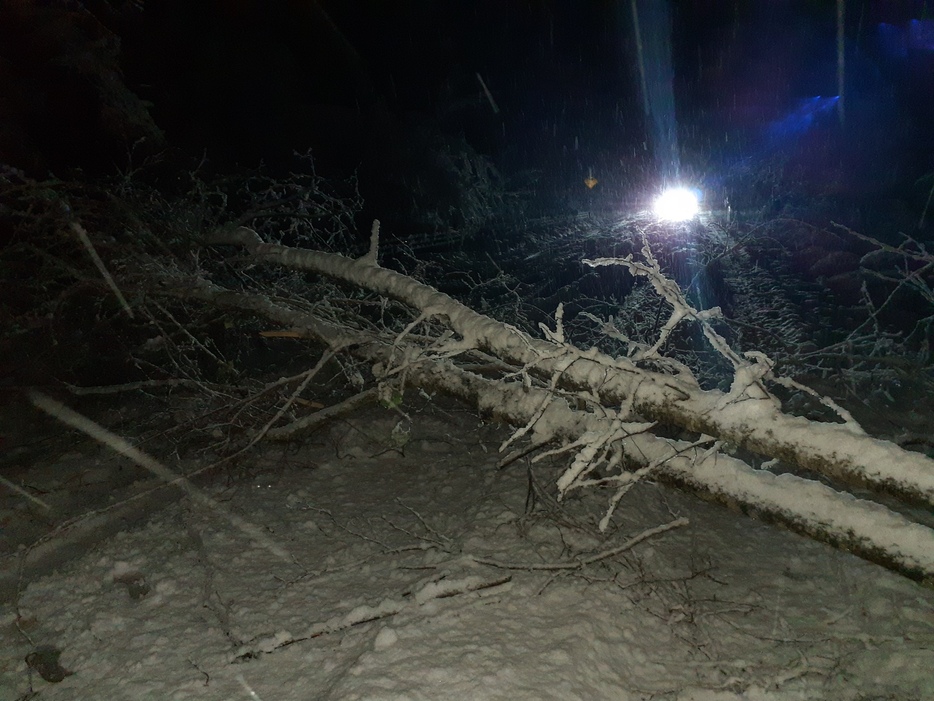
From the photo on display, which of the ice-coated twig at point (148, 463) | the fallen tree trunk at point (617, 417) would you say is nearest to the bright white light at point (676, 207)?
the fallen tree trunk at point (617, 417)

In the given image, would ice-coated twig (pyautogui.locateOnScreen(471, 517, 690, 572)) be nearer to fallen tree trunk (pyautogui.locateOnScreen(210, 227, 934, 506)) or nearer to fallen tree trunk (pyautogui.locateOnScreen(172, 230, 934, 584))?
fallen tree trunk (pyautogui.locateOnScreen(172, 230, 934, 584))

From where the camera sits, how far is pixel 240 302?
4449mm

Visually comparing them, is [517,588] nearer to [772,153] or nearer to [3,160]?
[3,160]

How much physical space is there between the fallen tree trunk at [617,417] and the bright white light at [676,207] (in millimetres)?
9141

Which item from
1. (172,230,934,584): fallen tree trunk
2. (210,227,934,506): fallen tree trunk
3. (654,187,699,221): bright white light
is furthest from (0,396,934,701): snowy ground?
(654,187,699,221): bright white light

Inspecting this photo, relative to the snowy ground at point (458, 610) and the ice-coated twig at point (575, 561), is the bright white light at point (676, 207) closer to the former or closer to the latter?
the snowy ground at point (458, 610)

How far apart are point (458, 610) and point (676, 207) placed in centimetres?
1170

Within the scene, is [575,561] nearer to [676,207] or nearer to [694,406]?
[694,406]

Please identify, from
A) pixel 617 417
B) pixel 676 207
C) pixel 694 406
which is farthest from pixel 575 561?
pixel 676 207

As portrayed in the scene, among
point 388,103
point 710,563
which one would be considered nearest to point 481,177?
point 388,103

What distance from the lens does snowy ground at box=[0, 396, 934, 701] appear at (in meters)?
2.33

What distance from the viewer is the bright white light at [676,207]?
460 inches

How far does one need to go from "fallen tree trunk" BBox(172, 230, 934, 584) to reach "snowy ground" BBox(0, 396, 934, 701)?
55 centimetres

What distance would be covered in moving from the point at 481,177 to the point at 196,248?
10.5 metres
